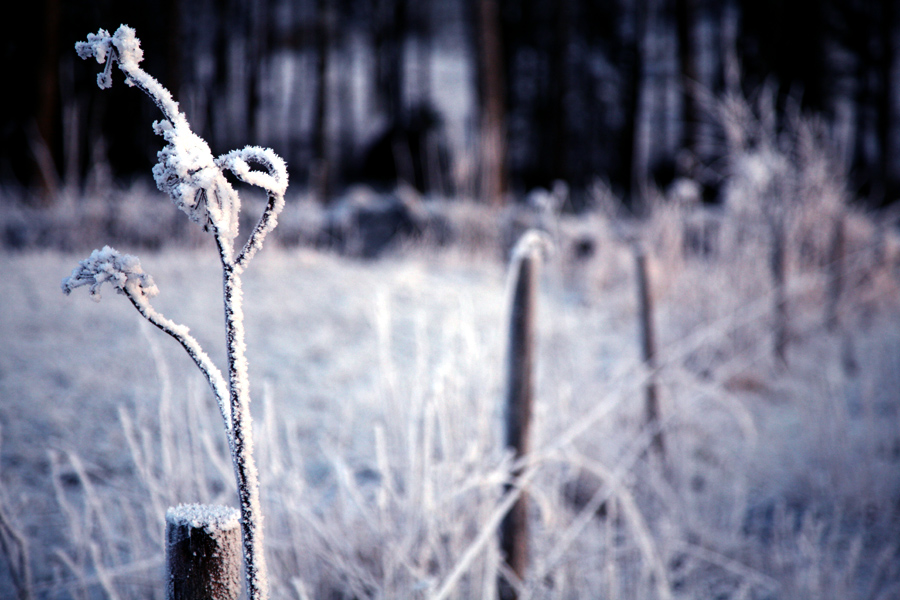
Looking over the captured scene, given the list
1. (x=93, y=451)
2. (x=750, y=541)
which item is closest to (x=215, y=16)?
(x=93, y=451)

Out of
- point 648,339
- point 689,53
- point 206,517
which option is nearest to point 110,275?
point 206,517

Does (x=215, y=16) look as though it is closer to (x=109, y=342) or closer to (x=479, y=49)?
(x=479, y=49)

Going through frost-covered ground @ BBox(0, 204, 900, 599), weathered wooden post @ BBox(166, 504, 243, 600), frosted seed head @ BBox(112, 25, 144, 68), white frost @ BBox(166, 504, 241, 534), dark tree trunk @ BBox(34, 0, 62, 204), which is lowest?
frost-covered ground @ BBox(0, 204, 900, 599)

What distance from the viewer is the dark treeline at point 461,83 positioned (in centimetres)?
608

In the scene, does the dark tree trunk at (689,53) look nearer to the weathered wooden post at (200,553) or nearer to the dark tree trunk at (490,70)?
the dark tree trunk at (490,70)

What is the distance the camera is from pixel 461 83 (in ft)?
51.5

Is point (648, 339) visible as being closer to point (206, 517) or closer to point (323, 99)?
point (206, 517)

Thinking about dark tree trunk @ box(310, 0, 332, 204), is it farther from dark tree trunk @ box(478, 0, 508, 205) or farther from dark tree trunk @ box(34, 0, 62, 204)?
dark tree trunk @ box(34, 0, 62, 204)

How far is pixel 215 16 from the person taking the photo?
40.1ft

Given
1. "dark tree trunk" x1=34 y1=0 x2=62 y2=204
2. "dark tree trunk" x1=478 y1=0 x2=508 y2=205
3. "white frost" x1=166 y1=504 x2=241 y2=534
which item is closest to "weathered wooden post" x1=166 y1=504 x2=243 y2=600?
"white frost" x1=166 y1=504 x2=241 y2=534

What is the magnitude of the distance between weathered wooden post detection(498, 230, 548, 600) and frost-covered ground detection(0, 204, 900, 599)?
0.16 ft

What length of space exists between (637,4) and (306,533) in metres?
14.1

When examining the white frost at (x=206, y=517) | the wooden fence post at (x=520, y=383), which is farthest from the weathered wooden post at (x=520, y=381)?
the white frost at (x=206, y=517)

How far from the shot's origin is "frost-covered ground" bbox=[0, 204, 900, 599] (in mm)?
977
